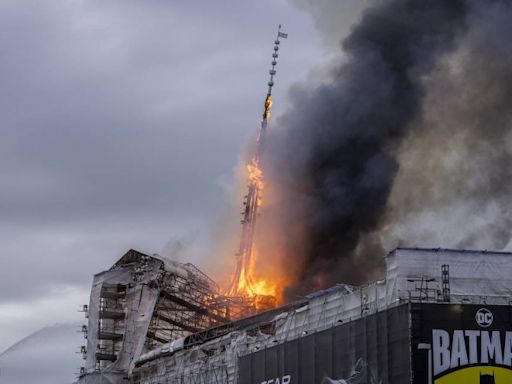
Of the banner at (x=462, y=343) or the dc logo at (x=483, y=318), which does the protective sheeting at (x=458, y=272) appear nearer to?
the dc logo at (x=483, y=318)

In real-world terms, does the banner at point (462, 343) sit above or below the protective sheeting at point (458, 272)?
below

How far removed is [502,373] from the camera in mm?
84062

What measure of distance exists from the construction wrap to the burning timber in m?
0.07

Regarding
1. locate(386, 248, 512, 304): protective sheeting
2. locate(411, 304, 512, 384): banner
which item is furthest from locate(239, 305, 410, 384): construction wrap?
locate(386, 248, 512, 304): protective sheeting

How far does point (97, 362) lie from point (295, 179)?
110 feet

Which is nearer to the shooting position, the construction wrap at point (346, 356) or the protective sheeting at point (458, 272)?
the construction wrap at point (346, 356)

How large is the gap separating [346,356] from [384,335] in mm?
Result: 6173

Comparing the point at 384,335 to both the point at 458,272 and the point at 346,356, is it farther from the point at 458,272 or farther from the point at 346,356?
the point at 458,272

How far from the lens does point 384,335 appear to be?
87.4m

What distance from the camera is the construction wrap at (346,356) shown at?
85750 mm

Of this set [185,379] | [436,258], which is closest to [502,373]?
[436,258]

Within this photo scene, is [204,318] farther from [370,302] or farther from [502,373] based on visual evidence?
[502,373]

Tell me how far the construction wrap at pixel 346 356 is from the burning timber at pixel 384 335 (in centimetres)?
7

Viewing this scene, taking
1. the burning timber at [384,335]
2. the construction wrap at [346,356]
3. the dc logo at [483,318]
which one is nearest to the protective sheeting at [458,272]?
the burning timber at [384,335]
